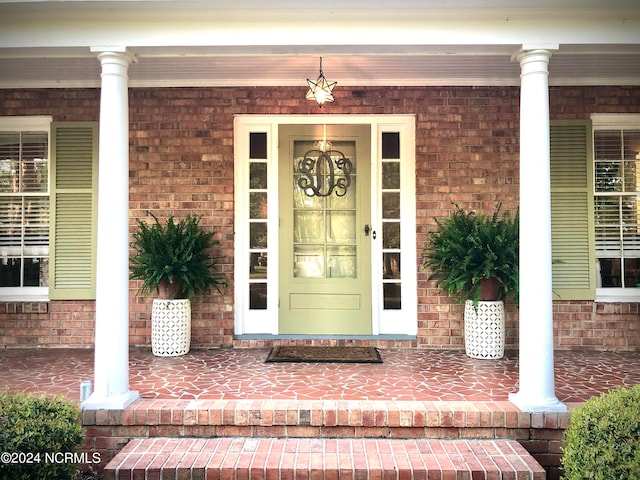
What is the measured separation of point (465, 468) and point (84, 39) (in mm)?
3823

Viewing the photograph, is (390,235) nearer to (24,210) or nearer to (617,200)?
(617,200)

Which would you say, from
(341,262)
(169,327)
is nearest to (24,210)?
(169,327)

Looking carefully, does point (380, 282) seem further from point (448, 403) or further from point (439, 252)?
point (448, 403)

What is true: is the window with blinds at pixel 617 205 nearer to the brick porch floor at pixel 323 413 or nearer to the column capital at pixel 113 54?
the brick porch floor at pixel 323 413

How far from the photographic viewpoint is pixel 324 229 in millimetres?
5312

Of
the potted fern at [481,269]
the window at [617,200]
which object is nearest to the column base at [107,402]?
the potted fern at [481,269]

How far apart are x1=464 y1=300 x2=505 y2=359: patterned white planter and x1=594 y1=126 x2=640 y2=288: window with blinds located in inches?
55.3

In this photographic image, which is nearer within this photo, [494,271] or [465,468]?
[465,468]

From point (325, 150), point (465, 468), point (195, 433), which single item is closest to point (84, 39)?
point (325, 150)

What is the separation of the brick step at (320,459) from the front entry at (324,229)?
198 centimetres

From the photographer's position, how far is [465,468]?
2.95m

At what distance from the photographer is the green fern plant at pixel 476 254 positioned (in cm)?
458

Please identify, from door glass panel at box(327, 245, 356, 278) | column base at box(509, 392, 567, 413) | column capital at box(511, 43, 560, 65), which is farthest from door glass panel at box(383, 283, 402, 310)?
column capital at box(511, 43, 560, 65)

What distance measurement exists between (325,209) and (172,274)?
172cm
